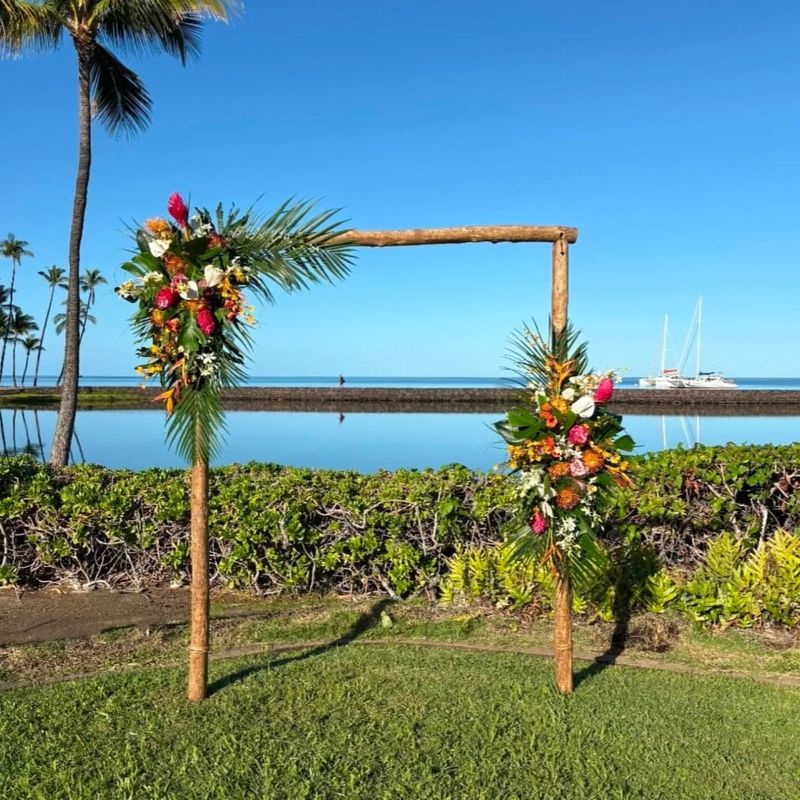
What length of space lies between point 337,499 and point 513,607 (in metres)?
1.72

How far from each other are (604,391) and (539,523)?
77cm

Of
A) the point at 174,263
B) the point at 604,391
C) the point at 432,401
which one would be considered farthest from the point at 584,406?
the point at 432,401

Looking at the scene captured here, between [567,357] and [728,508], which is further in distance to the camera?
[728,508]

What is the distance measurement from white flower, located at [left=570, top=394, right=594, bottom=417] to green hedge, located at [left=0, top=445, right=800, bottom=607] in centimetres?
229

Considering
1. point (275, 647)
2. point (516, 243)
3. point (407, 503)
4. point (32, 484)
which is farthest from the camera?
point (32, 484)

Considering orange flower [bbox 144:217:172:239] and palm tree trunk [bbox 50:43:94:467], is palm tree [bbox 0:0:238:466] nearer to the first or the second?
palm tree trunk [bbox 50:43:94:467]

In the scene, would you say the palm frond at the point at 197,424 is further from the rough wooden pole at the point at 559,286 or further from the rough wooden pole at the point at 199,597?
the rough wooden pole at the point at 559,286

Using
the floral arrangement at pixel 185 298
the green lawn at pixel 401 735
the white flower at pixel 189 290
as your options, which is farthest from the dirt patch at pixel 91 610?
the white flower at pixel 189 290

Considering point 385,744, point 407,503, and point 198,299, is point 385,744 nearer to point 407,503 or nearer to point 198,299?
point 198,299

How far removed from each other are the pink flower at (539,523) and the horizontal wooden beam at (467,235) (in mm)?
1639

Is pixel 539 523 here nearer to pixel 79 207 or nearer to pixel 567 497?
pixel 567 497

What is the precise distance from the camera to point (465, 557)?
242 inches

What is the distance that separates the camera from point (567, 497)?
3812 millimetres

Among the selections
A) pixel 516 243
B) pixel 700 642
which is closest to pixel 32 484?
pixel 516 243
